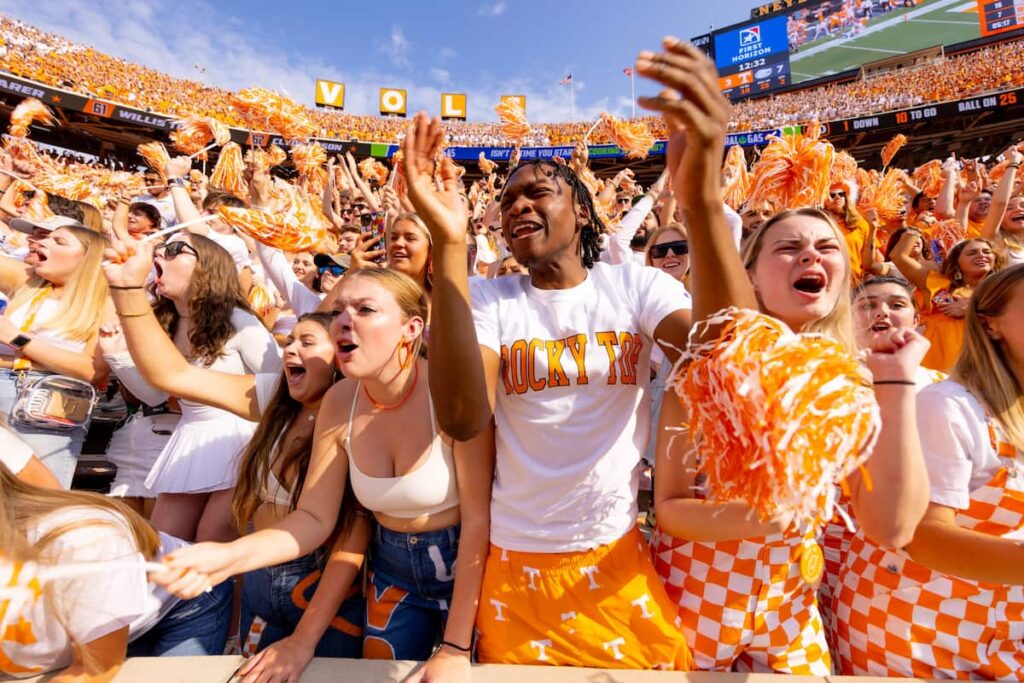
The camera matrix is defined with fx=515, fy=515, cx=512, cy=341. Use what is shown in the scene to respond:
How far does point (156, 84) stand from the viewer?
26984 millimetres

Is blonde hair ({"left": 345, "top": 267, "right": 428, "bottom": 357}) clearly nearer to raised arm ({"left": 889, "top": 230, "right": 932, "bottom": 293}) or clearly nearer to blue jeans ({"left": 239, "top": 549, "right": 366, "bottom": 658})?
blue jeans ({"left": 239, "top": 549, "right": 366, "bottom": 658})

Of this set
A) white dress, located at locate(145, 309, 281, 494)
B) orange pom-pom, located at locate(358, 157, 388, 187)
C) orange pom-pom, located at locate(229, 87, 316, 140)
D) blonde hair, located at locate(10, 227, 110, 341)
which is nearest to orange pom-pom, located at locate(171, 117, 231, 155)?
orange pom-pom, located at locate(229, 87, 316, 140)

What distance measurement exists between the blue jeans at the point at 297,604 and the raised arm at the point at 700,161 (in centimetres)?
154

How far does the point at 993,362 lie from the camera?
1475 mm

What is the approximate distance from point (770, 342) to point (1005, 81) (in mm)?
→ 29441

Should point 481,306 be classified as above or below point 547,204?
below

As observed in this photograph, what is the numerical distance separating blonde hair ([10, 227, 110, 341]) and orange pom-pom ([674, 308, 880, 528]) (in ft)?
10.9

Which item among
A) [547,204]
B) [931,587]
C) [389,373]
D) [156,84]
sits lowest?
[931,587]

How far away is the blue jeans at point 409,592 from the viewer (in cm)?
166

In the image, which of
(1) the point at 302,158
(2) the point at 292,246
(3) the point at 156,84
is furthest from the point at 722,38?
(2) the point at 292,246

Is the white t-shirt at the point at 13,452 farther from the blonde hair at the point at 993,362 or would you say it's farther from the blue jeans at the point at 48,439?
the blonde hair at the point at 993,362

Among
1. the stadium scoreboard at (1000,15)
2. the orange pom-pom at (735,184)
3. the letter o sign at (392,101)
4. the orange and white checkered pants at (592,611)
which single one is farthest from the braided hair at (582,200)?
the stadium scoreboard at (1000,15)

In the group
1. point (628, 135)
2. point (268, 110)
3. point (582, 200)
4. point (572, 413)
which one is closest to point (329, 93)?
point (628, 135)

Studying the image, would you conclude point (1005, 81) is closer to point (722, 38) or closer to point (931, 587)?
point (722, 38)
